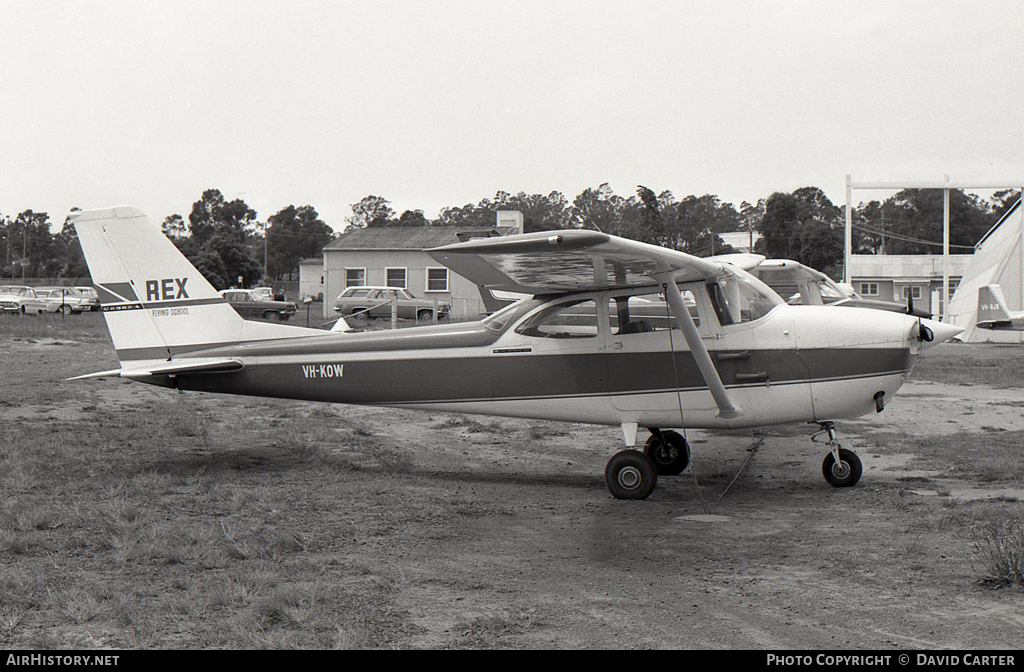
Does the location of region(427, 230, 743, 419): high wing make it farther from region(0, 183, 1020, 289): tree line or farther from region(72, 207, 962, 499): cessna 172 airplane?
region(0, 183, 1020, 289): tree line

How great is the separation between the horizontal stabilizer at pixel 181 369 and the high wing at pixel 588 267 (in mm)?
2856

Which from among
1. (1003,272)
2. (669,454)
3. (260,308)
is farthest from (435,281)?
(669,454)

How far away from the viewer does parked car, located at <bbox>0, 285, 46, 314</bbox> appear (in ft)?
129

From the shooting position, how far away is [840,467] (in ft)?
24.5

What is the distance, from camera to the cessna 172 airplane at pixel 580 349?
282 inches

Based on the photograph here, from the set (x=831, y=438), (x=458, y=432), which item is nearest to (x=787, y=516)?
(x=831, y=438)

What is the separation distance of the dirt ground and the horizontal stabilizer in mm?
867

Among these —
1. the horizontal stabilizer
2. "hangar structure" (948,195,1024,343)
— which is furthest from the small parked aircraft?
the horizontal stabilizer

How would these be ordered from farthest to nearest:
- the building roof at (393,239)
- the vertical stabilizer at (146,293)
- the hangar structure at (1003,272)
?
1. the building roof at (393,239)
2. the hangar structure at (1003,272)
3. the vertical stabilizer at (146,293)

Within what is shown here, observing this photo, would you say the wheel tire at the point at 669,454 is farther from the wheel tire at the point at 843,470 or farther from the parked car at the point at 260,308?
the parked car at the point at 260,308

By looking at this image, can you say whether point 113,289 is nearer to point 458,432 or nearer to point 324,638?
point 458,432

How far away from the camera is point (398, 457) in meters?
9.03

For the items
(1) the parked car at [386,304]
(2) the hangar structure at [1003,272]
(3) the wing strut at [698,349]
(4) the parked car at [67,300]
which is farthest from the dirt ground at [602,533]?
(4) the parked car at [67,300]

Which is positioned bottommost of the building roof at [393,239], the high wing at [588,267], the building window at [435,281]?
the high wing at [588,267]
